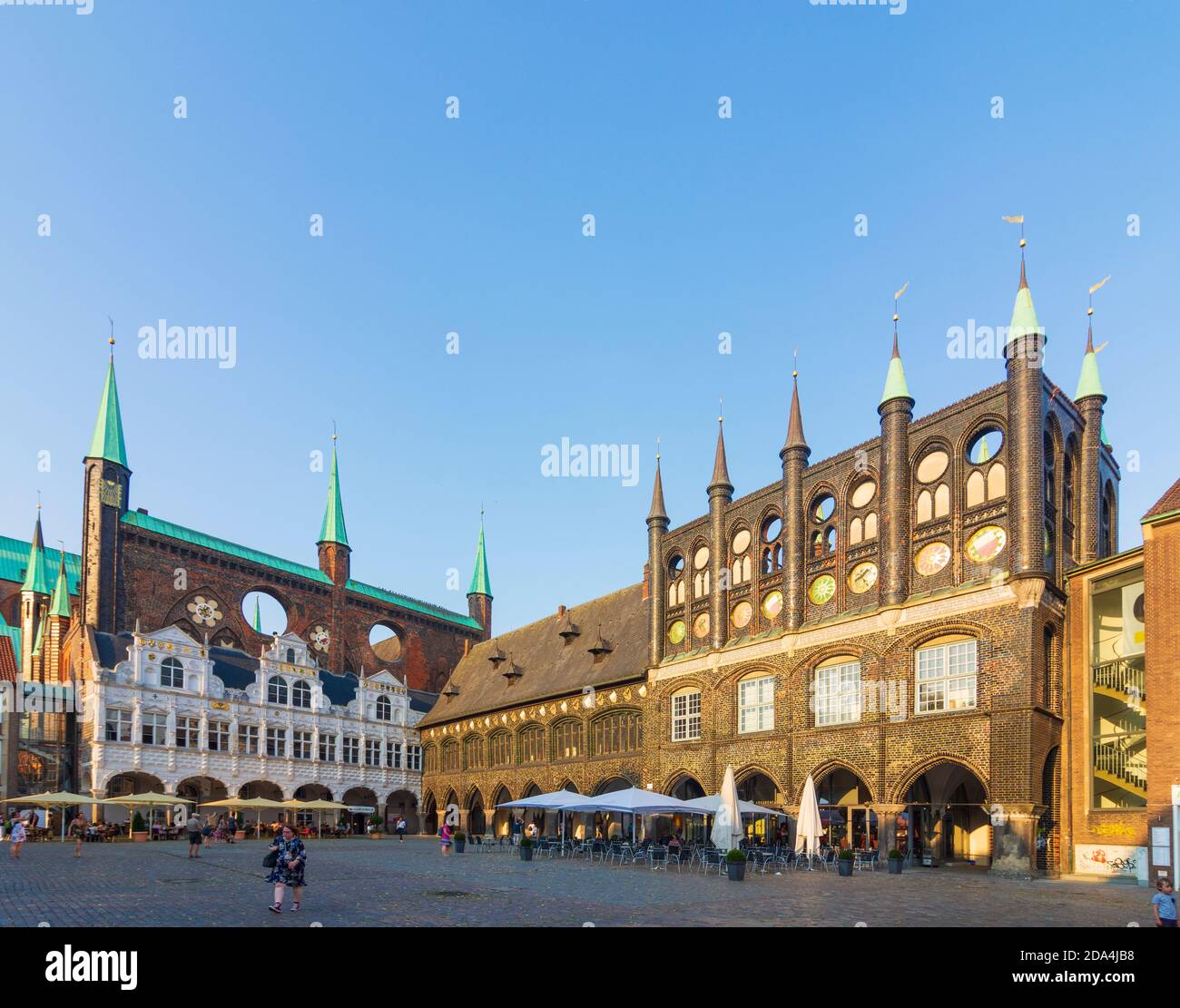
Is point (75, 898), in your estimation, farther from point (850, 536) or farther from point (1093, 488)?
point (1093, 488)

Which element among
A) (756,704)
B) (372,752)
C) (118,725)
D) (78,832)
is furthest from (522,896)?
(372,752)

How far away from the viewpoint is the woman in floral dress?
54.8 ft

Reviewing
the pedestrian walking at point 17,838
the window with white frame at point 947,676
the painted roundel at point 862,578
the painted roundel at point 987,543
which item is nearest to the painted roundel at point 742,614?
the painted roundel at point 862,578

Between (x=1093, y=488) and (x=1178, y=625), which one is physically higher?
(x=1093, y=488)

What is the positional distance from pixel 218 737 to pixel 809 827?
129ft

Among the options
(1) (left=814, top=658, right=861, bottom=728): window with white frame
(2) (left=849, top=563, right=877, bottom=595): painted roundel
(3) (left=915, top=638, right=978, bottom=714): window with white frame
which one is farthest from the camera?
(2) (left=849, top=563, right=877, bottom=595): painted roundel

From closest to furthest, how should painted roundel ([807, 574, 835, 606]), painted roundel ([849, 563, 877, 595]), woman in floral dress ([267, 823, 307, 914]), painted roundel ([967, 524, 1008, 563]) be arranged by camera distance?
1. woman in floral dress ([267, 823, 307, 914])
2. painted roundel ([967, 524, 1008, 563])
3. painted roundel ([849, 563, 877, 595])
4. painted roundel ([807, 574, 835, 606])

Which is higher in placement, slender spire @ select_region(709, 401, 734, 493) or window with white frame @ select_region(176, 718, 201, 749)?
slender spire @ select_region(709, 401, 734, 493)

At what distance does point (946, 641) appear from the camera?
107ft

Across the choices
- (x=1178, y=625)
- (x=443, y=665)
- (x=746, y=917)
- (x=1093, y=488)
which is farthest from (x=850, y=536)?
(x=443, y=665)

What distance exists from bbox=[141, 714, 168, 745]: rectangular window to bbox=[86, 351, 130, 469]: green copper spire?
15.2 metres

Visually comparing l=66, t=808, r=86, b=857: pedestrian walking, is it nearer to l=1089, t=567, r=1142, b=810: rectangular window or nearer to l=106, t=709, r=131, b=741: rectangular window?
l=106, t=709, r=131, b=741: rectangular window

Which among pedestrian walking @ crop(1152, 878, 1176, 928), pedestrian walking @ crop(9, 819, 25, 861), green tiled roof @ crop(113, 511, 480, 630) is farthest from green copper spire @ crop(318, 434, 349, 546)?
pedestrian walking @ crop(1152, 878, 1176, 928)

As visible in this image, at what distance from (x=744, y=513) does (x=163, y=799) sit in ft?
94.7
